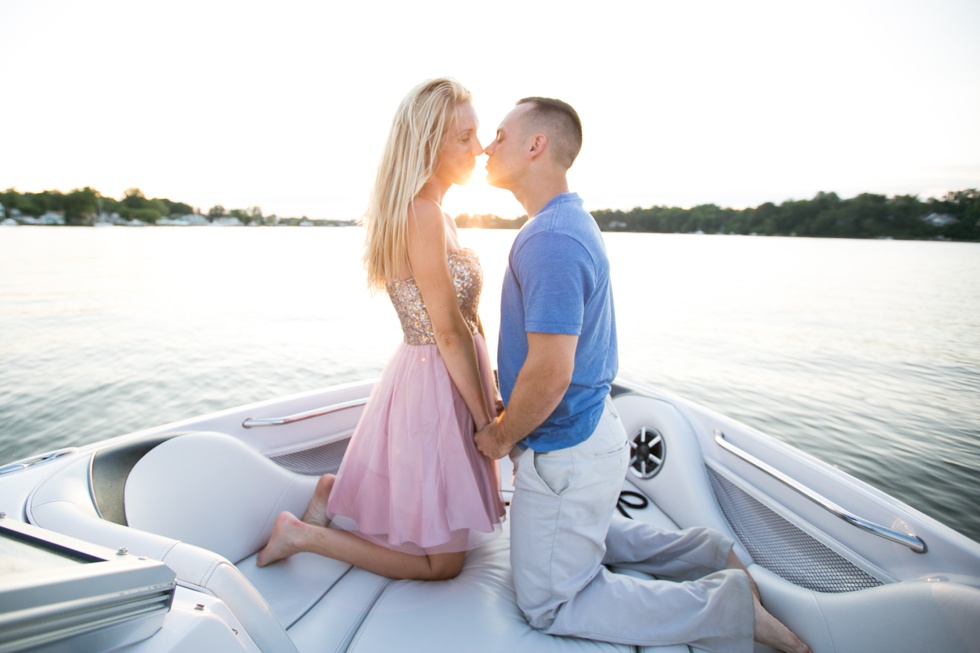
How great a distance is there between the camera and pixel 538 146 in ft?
4.94

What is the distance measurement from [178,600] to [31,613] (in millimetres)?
339

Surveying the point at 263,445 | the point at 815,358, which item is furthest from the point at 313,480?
the point at 815,358

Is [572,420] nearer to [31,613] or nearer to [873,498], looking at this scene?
[873,498]

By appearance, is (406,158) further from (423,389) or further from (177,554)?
(177,554)

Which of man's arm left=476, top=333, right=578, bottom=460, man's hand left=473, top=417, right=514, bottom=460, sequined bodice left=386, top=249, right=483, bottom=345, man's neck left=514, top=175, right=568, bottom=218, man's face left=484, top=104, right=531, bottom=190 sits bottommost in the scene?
man's hand left=473, top=417, right=514, bottom=460

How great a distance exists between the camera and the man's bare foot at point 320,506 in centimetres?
196

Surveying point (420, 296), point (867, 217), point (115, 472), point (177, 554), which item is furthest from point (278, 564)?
point (867, 217)

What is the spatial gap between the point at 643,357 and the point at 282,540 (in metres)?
7.64

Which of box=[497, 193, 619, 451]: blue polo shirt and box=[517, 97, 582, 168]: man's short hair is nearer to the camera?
box=[497, 193, 619, 451]: blue polo shirt

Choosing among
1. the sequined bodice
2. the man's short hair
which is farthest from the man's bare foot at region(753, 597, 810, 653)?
the man's short hair

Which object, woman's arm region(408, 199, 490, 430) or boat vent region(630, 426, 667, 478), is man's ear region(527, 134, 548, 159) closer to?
woman's arm region(408, 199, 490, 430)

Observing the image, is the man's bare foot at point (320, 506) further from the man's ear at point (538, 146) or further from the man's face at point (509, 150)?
the man's ear at point (538, 146)

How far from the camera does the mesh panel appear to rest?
1.68m

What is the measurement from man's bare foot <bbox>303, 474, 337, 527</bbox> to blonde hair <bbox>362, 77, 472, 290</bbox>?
0.99m
